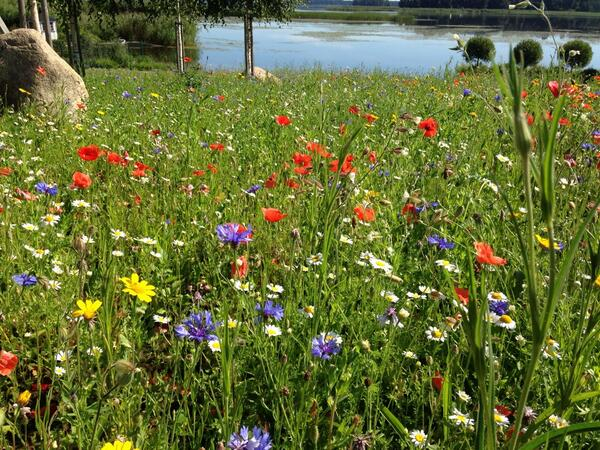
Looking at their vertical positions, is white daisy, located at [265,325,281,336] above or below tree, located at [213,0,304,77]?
A: below

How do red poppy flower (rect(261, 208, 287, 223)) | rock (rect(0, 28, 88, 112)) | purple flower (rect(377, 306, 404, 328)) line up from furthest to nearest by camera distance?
Answer: rock (rect(0, 28, 88, 112))
red poppy flower (rect(261, 208, 287, 223))
purple flower (rect(377, 306, 404, 328))

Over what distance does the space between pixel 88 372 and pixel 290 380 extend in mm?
595

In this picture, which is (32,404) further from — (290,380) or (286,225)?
(286,225)

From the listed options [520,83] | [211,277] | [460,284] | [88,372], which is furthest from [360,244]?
[520,83]

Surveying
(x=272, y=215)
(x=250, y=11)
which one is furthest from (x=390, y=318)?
→ (x=250, y=11)

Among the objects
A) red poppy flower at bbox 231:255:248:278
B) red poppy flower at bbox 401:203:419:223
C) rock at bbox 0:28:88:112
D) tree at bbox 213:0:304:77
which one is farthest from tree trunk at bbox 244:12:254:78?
red poppy flower at bbox 231:255:248:278

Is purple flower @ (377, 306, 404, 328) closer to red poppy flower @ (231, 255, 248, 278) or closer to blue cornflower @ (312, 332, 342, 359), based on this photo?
blue cornflower @ (312, 332, 342, 359)

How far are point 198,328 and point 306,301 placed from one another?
0.56m

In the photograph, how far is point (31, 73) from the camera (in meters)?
6.05

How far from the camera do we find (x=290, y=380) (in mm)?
1533

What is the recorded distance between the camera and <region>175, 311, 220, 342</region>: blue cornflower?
1388mm

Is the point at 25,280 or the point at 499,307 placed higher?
the point at 25,280

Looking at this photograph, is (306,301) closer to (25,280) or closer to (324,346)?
(324,346)

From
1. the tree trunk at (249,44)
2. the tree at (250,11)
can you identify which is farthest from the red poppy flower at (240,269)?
the tree at (250,11)
